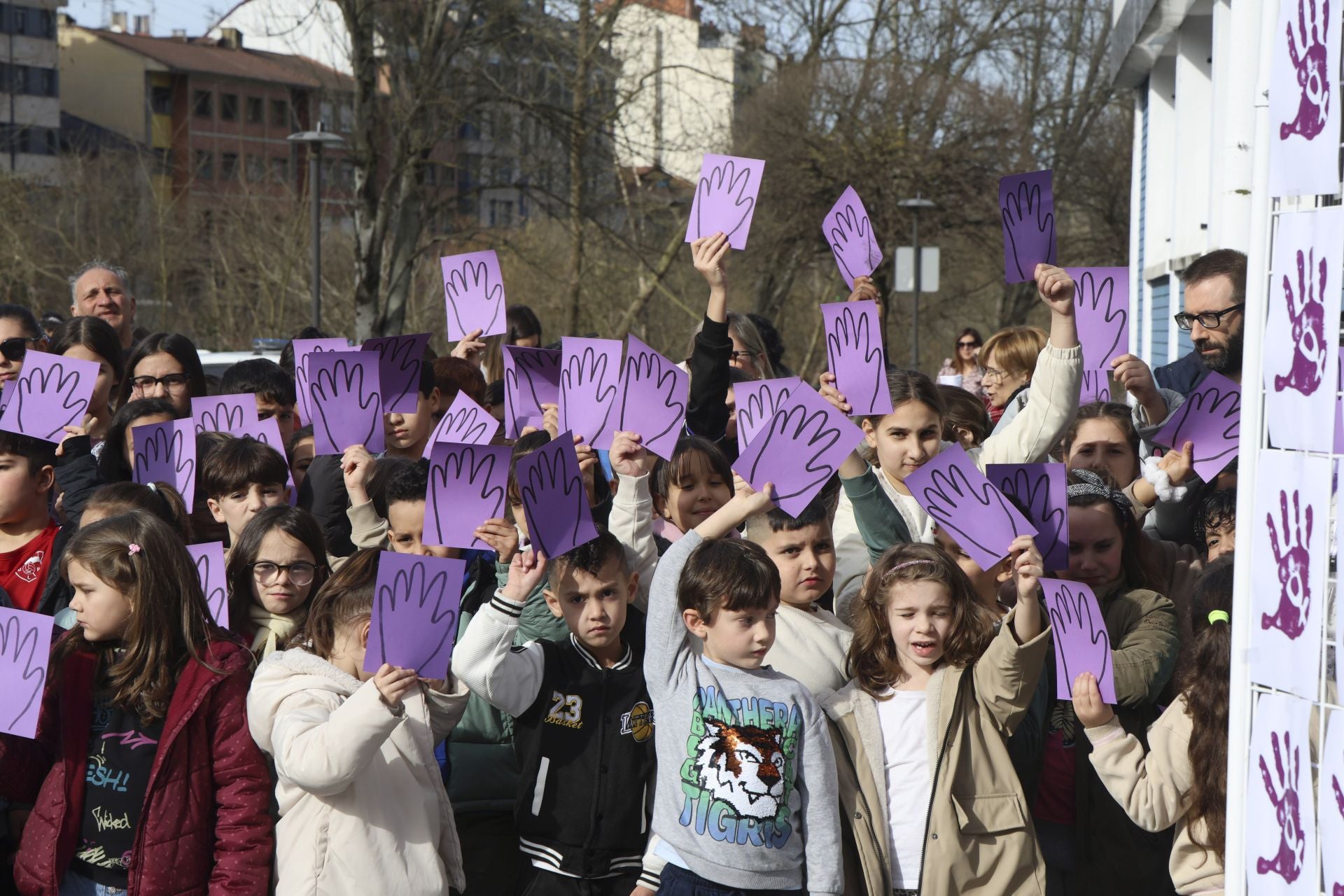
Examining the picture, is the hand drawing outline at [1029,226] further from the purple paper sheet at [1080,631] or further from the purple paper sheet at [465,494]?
the purple paper sheet at [465,494]

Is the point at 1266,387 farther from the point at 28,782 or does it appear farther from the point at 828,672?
the point at 28,782

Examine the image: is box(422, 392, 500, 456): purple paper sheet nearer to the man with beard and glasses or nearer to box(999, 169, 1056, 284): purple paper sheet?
box(999, 169, 1056, 284): purple paper sheet

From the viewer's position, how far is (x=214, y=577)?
12.5 feet

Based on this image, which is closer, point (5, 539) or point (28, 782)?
point (28, 782)

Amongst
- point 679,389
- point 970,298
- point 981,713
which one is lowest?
point 981,713

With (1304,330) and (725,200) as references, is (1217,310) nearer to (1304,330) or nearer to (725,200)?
(725,200)

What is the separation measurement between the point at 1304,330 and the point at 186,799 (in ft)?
8.05

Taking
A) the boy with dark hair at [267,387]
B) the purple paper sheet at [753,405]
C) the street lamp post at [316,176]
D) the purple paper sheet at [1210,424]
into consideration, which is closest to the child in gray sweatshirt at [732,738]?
the purple paper sheet at [753,405]

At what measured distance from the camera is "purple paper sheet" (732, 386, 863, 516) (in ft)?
11.9

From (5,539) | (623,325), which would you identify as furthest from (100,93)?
(5,539)

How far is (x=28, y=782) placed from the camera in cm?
357

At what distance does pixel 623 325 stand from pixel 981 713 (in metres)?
17.7

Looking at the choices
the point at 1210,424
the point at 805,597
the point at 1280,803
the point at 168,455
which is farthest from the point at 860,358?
the point at 168,455

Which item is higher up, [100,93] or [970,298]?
[100,93]
